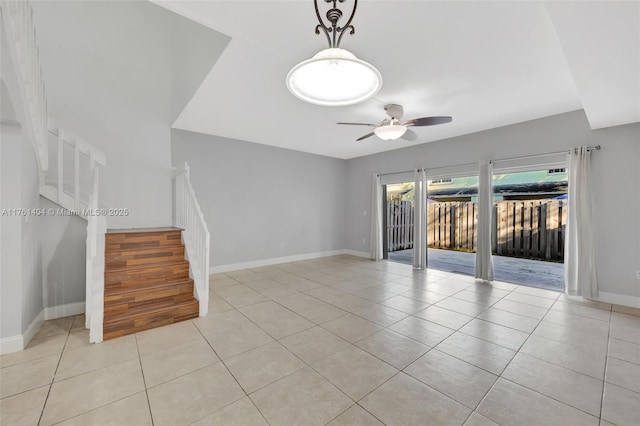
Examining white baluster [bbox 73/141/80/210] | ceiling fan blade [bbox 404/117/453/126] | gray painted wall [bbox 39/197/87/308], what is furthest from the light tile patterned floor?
ceiling fan blade [bbox 404/117/453/126]

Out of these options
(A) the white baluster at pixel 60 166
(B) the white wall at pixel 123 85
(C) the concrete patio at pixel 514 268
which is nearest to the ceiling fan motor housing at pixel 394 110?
(B) the white wall at pixel 123 85

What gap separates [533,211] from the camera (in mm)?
7293

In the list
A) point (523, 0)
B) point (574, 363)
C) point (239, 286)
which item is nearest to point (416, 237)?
point (574, 363)

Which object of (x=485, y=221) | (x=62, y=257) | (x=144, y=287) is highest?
(x=485, y=221)

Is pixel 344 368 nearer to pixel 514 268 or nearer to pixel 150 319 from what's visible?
pixel 150 319

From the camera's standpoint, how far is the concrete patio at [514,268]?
475 cm

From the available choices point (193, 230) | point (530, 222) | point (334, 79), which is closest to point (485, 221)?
point (530, 222)

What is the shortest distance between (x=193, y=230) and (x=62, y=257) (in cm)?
154

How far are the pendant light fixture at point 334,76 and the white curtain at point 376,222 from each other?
18.0 ft

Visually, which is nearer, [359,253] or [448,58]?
[448,58]

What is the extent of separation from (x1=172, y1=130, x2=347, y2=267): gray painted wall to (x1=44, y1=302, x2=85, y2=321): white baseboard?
2.05 metres

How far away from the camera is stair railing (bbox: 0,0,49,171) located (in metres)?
1.63

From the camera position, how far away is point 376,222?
649cm

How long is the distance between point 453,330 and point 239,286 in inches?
129
